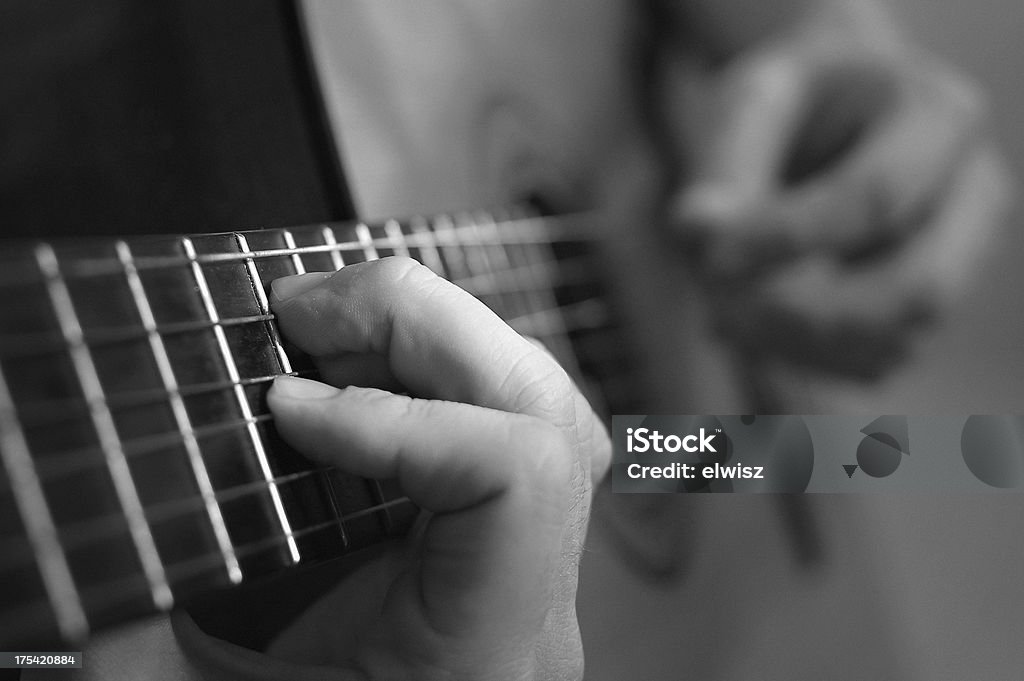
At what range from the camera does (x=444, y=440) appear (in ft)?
1.19

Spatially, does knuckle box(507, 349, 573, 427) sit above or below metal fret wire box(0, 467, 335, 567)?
above

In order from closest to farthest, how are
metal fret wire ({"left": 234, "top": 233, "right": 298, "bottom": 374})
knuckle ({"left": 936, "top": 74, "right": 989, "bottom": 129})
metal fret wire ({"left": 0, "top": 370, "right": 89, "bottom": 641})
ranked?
metal fret wire ({"left": 0, "top": 370, "right": 89, "bottom": 641})
metal fret wire ({"left": 234, "top": 233, "right": 298, "bottom": 374})
knuckle ({"left": 936, "top": 74, "right": 989, "bottom": 129})

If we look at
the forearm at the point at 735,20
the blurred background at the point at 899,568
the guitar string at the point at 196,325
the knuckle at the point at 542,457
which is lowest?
the blurred background at the point at 899,568

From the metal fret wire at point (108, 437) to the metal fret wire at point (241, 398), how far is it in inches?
2.2

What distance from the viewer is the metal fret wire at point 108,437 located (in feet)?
0.97

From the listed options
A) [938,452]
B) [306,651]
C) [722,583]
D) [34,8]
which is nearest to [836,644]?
[722,583]

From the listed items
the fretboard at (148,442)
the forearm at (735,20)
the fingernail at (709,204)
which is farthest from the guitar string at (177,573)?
the forearm at (735,20)

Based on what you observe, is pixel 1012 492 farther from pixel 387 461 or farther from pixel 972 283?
pixel 387 461

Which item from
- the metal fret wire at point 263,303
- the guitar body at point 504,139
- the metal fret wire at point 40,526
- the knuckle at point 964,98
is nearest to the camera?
the metal fret wire at point 40,526

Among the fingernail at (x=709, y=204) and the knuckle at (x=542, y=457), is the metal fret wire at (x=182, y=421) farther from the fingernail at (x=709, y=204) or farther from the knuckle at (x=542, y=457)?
the fingernail at (x=709, y=204)

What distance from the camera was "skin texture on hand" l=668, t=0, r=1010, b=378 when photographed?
2.32 feet

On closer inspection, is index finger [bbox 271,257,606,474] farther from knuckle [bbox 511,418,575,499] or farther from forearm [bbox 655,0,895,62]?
forearm [bbox 655,0,895,62]

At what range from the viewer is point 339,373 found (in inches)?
15.9

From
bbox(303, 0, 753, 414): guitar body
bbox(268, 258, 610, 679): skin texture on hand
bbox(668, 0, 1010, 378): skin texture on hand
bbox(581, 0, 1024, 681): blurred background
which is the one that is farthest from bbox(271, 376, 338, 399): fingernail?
bbox(668, 0, 1010, 378): skin texture on hand
